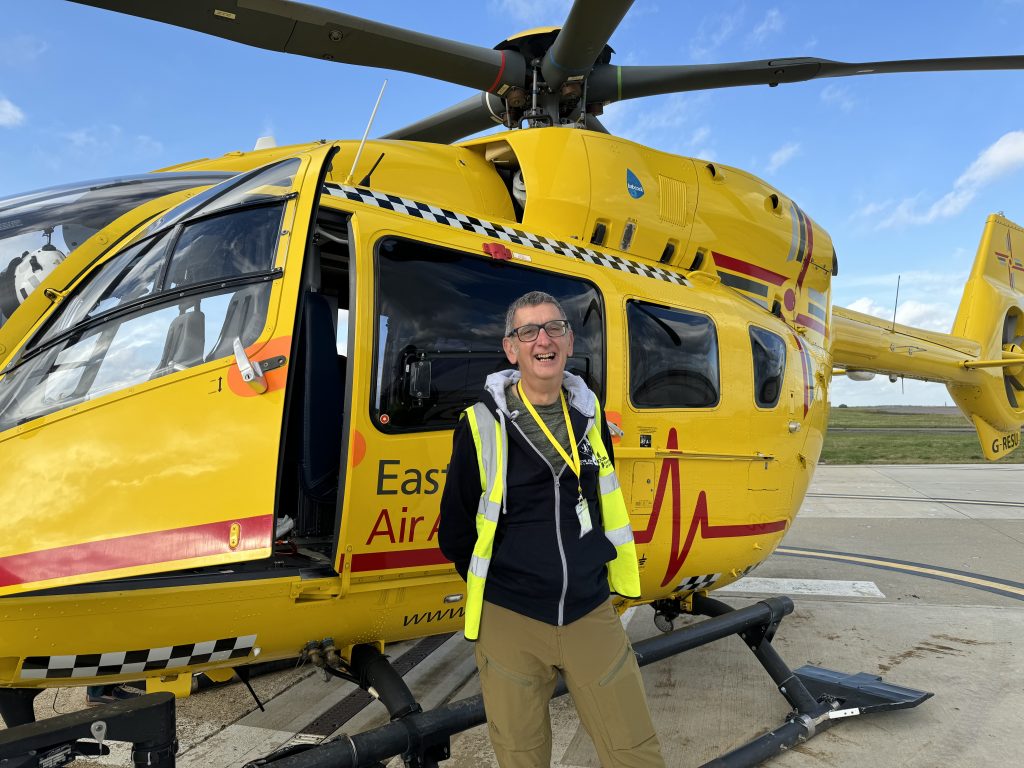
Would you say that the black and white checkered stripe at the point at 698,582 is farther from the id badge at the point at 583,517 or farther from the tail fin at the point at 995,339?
the tail fin at the point at 995,339

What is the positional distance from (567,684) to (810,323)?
4106mm

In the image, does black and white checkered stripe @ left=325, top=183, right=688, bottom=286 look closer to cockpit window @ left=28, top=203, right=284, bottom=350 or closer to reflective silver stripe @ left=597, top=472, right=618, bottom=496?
cockpit window @ left=28, top=203, right=284, bottom=350

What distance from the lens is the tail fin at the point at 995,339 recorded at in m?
8.12

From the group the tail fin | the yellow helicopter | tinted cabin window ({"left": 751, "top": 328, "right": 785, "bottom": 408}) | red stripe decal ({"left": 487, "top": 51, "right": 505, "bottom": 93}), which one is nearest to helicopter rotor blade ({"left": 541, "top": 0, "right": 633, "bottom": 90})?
the yellow helicopter

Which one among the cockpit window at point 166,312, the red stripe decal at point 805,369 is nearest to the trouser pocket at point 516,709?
the cockpit window at point 166,312

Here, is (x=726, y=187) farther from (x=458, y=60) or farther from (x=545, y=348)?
(x=545, y=348)

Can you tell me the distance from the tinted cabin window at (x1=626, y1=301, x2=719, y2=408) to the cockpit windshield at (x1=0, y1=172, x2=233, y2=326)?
2.51m

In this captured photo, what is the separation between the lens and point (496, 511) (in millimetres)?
1936

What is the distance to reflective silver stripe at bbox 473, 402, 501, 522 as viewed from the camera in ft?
6.36

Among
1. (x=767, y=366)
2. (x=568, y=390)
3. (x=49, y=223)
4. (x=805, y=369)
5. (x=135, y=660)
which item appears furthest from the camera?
(x=805, y=369)

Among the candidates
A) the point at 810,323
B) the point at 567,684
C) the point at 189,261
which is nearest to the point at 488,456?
the point at 567,684

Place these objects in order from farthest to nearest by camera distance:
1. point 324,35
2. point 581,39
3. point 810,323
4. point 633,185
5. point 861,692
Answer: point 810,323
point 581,39
point 633,185
point 861,692
point 324,35

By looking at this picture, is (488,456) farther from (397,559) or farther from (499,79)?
(499,79)

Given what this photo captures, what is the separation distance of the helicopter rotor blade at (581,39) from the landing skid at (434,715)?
323 cm
